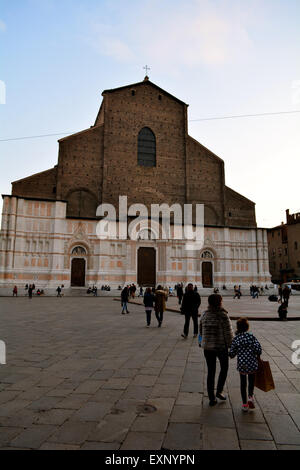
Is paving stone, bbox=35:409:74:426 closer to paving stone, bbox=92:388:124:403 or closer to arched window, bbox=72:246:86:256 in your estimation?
paving stone, bbox=92:388:124:403

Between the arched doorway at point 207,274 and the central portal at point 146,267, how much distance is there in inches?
220

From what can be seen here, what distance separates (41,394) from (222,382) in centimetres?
251

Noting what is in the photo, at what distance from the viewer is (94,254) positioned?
3147cm

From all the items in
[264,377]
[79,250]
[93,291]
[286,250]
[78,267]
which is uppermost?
[286,250]

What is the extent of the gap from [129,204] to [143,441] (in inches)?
1206

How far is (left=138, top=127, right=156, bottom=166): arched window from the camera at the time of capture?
35.0 metres

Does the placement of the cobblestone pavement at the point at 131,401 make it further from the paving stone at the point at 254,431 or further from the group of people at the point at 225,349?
the group of people at the point at 225,349

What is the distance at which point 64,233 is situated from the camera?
3094 cm

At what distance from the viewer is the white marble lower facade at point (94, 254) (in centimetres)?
2925

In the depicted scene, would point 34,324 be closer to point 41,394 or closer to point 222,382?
point 41,394

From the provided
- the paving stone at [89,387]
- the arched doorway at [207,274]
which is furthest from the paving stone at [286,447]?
the arched doorway at [207,274]

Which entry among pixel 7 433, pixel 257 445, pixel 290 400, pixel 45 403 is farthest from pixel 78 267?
pixel 257 445

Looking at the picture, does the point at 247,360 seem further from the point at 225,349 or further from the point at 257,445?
the point at 257,445
